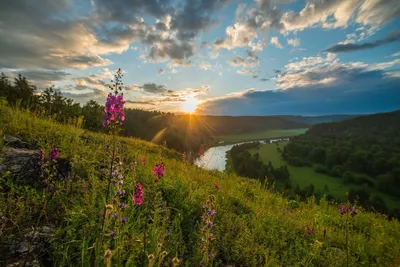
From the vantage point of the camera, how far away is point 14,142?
5.46 meters

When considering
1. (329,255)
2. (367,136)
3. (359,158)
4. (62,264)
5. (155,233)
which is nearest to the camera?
(62,264)

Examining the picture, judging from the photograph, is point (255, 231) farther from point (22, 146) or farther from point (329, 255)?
point (22, 146)

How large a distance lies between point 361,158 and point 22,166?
9642cm

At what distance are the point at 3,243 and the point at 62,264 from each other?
0.80m

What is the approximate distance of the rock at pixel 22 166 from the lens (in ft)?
13.0

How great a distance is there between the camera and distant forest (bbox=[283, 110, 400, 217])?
6288 centimetres

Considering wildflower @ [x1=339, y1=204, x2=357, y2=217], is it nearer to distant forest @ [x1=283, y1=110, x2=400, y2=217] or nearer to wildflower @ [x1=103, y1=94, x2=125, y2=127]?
wildflower @ [x1=103, y1=94, x2=125, y2=127]

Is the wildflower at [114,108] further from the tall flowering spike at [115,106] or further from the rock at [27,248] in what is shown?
the rock at [27,248]

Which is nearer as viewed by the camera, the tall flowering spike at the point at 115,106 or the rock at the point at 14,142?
the tall flowering spike at the point at 115,106

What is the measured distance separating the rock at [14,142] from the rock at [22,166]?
802 millimetres

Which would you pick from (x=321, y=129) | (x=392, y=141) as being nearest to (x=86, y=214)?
(x=392, y=141)

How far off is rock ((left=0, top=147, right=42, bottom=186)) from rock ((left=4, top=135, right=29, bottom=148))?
0.80m

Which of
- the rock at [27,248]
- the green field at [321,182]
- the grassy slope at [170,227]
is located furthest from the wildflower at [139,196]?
the green field at [321,182]

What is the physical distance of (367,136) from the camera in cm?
11738
